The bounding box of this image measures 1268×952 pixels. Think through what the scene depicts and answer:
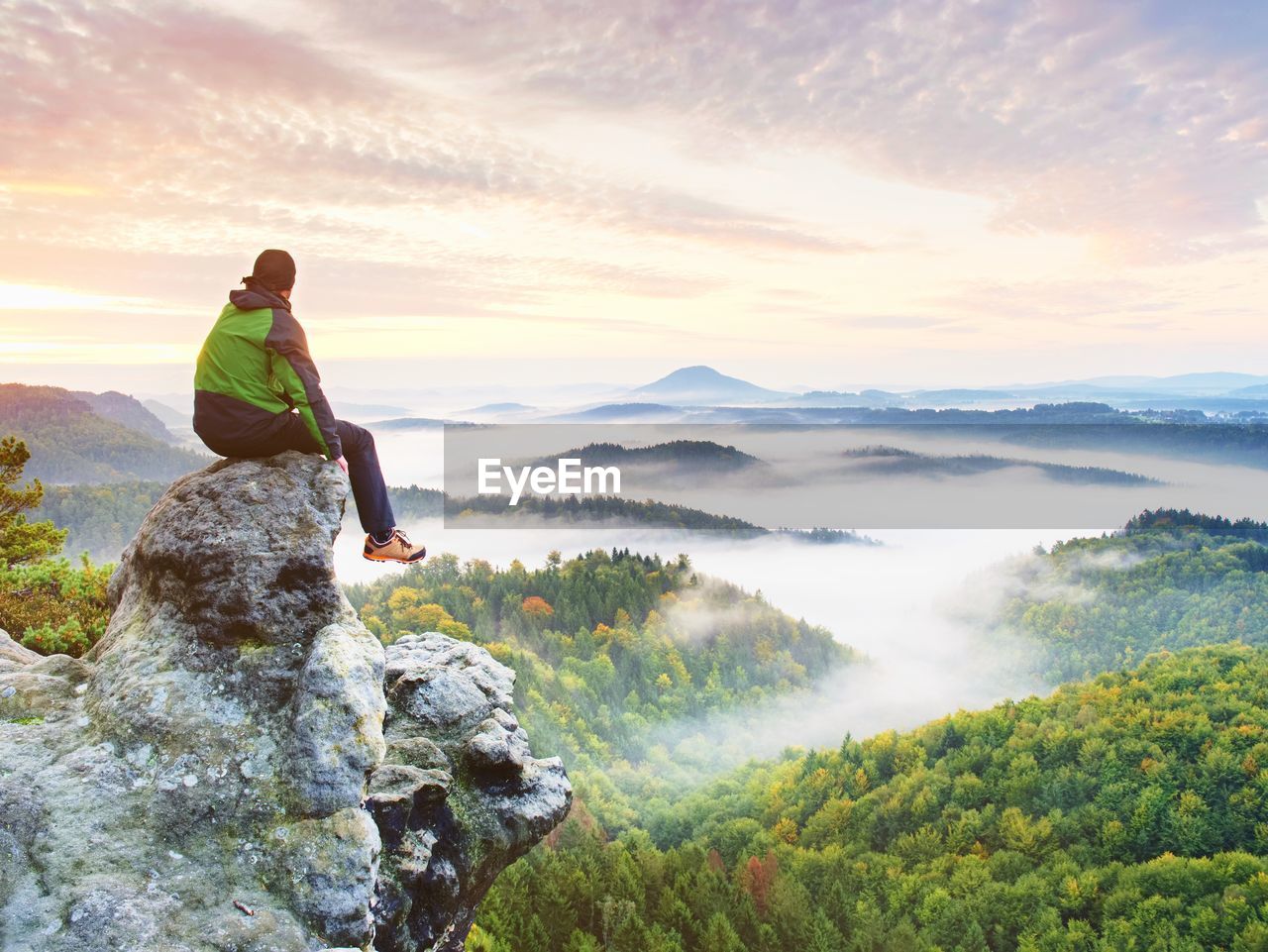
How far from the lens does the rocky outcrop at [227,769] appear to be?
29.5 feet

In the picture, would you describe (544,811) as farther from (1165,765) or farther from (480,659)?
(1165,765)

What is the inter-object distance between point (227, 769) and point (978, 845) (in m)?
113

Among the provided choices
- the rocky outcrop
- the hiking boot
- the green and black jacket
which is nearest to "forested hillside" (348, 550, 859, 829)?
the rocky outcrop

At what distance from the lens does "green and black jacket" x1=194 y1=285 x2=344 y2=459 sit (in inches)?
443

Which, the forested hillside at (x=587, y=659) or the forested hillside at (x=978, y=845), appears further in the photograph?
the forested hillside at (x=587, y=659)

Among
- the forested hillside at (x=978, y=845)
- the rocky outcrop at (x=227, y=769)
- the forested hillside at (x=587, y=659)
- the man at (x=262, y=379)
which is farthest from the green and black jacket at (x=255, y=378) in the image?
the forested hillside at (x=587, y=659)

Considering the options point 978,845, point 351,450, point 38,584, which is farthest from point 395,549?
point 978,845

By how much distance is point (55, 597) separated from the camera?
89.4 ft

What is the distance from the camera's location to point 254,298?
444 inches

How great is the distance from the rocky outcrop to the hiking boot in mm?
1522

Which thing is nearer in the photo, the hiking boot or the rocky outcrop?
the rocky outcrop

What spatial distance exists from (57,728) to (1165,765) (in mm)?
131653

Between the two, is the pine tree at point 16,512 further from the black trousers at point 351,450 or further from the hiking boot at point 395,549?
the black trousers at point 351,450

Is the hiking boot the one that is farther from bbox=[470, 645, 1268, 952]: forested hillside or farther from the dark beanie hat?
bbox=[470, 645, 1268, 952]: forested hillside
